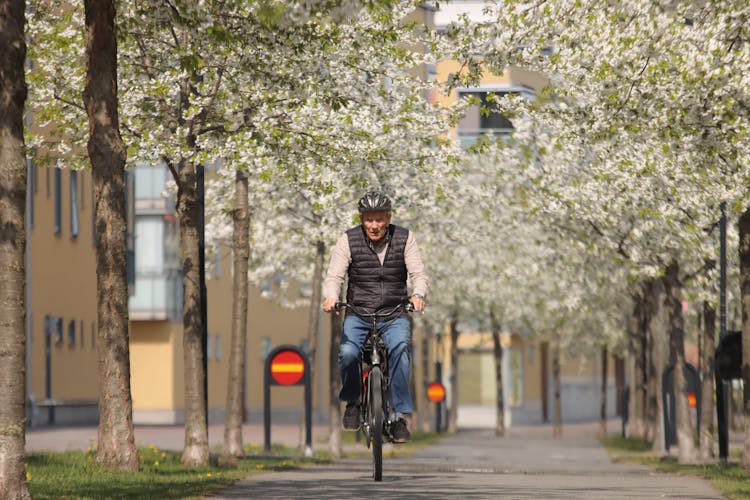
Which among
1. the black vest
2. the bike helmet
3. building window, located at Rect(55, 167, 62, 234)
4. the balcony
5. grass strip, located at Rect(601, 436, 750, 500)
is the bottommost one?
grass strip, located at Rect(601, 436, 750, 500)

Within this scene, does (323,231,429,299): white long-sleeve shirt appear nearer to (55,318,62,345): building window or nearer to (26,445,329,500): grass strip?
(26,445,329,500): grass strip

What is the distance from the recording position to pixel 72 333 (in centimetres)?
5119

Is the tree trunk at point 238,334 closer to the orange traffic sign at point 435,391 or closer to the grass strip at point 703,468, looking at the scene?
the grass strip at point 703,468

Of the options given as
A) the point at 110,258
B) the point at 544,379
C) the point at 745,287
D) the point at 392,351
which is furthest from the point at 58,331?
the point at 544,379

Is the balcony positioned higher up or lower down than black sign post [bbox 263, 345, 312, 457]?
higher up

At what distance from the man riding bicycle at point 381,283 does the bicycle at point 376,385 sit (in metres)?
0.06

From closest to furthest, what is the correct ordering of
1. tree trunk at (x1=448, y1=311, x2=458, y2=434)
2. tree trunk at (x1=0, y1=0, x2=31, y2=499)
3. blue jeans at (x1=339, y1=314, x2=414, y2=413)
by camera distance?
1. tree trunk at (x1=0, y1=0, x2=31, y2=499)
2. blue jeans at (x1=339, y1=314, x2=414, y2=413)
3. tree trunk at (x1=448, y1=311, x2=458, y2=434)

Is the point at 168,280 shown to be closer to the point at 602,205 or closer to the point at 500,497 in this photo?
the point at 602,205

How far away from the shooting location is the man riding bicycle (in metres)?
12.8

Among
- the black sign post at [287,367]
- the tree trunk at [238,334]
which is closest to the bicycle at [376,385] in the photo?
the tree trunk at [238,334]

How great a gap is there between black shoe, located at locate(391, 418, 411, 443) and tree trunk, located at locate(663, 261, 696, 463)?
1584 centimetres

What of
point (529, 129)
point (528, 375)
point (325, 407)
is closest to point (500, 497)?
point (529, 129)

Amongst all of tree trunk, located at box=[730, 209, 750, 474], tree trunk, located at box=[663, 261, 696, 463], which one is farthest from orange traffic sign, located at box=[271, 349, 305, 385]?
tree trunk, located at box=[730, 209, 750, 474]

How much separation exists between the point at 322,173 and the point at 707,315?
411 inches
